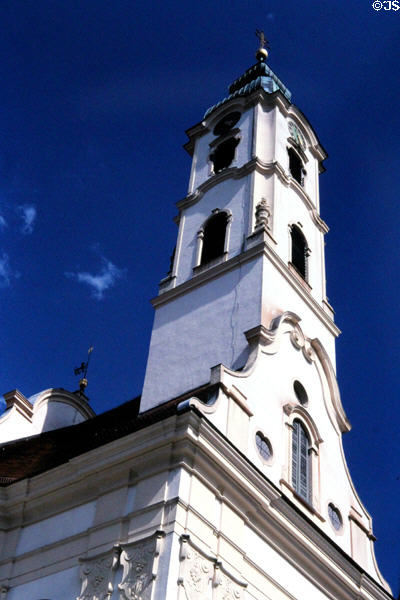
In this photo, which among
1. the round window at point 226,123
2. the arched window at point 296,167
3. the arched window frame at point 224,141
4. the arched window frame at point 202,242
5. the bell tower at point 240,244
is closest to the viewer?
the bell tower at point 240,244

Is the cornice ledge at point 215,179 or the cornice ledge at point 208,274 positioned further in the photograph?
the cornice ledge at point 215,179

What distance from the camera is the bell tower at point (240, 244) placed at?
21.7m

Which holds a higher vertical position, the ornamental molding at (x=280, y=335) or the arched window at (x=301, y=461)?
the ornamental molding at (x=280, y=335)

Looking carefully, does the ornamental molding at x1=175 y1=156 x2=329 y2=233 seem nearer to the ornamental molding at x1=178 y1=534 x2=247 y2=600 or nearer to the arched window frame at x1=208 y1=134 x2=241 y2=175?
the arched window frame at x1=208 y1=134 x2=241 y2=175

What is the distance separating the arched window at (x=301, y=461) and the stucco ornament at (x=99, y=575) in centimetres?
529

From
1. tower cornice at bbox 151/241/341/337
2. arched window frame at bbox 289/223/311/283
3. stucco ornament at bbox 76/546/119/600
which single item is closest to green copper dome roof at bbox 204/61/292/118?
arched window frame at bbox 289/223/311/283

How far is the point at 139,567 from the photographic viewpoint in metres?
15.0

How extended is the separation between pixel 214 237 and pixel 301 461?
7.73m

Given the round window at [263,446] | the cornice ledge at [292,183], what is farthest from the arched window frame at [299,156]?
the round window at [263,446]

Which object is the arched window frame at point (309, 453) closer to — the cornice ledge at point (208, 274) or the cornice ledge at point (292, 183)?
the cornice ledge at point (208, 274)

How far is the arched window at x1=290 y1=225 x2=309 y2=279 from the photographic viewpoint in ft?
82.9

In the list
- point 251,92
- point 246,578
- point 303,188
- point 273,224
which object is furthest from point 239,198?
point 246,578

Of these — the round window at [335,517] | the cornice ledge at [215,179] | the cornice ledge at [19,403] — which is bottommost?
the round window at [335,517]

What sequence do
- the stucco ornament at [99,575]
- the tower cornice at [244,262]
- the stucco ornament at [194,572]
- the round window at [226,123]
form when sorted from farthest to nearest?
the round window at [226,123], the tower cornice at [244,262], the stucco ornament at [99,575], the stucco ornament at [194,572]
